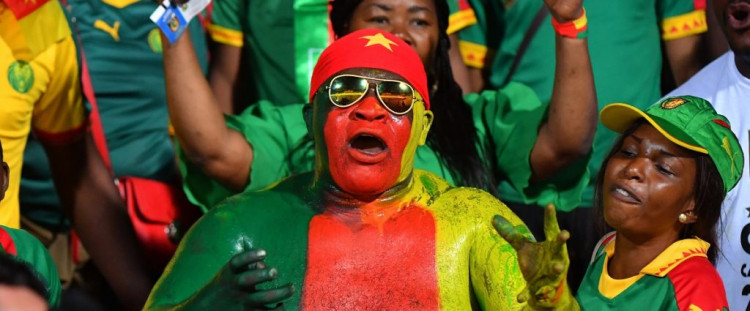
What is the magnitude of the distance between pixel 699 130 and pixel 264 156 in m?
1.25

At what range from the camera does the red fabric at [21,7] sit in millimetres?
3977

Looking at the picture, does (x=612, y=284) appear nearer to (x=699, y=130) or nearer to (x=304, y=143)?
(x=699, y=130)

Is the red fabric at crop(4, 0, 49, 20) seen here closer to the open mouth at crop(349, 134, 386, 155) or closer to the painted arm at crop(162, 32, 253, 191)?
the painted arm at crop(162, 32, 253, 191)

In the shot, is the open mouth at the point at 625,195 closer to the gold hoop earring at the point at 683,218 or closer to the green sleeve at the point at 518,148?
the gold hoop earring at the point at 683,218

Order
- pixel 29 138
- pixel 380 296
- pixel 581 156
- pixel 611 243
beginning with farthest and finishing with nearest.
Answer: pixel 29 138, pixel 581 156, pixel 611 243, pixel 380 296

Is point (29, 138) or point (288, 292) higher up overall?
point (288, 292)

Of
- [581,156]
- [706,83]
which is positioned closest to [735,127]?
[706,83]

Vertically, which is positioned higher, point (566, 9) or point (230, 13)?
point (566, 9)

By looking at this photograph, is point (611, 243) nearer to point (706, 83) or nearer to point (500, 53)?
point (706, 83)


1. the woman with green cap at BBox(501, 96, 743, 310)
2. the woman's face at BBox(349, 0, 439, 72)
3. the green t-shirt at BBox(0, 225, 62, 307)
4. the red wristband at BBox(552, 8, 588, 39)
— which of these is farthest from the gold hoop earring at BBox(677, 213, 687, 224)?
the green t-shirt at BBox(0, 225, 62, 307)

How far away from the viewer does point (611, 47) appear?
174 inches

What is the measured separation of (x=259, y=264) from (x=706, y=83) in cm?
198

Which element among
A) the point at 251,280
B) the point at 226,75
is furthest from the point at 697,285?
the point at 226,75

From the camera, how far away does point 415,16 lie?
4051 millimetres
